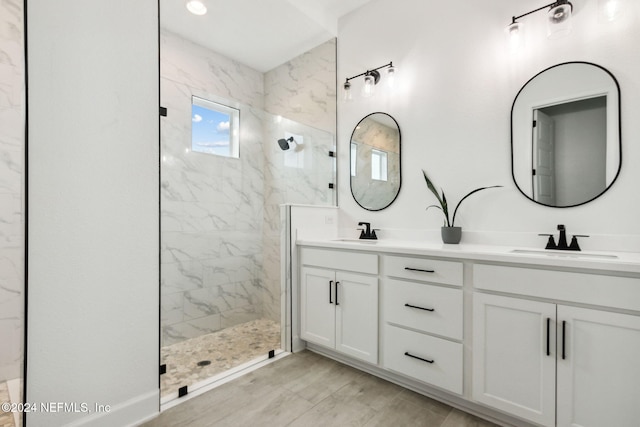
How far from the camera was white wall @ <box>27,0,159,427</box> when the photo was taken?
4.22ft

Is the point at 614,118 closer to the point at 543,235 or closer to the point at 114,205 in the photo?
the point at 543,235

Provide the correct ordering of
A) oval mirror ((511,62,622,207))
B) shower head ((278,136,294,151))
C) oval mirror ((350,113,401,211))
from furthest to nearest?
shower head ((278,136,294,151)) → oval mirror ((350,113,401,211)) → oval mirror ((511,62,622,207))

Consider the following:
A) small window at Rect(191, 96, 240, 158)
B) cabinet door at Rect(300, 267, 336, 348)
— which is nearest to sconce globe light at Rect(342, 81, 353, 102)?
small window at Rect(191, 96, 240, 158)

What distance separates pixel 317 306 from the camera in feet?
7.36

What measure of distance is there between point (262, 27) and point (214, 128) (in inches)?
41.1

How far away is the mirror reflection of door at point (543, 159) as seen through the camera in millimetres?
1801

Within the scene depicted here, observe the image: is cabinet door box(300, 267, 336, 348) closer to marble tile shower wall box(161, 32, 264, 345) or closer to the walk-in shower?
the walk-in shower

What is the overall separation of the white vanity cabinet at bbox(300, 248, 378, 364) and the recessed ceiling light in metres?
1.90

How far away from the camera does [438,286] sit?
1.65 metres

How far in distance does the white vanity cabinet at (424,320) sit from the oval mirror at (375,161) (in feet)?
2.59

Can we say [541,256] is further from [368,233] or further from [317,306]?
[317,306]

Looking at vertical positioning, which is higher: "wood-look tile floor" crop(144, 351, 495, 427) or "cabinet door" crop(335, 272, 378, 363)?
"cabinet door" crop(335, 272, 378, 363)

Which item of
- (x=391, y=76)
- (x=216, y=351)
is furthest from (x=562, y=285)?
(x=216, y=351)

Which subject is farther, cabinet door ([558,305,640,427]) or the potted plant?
the potted plant
